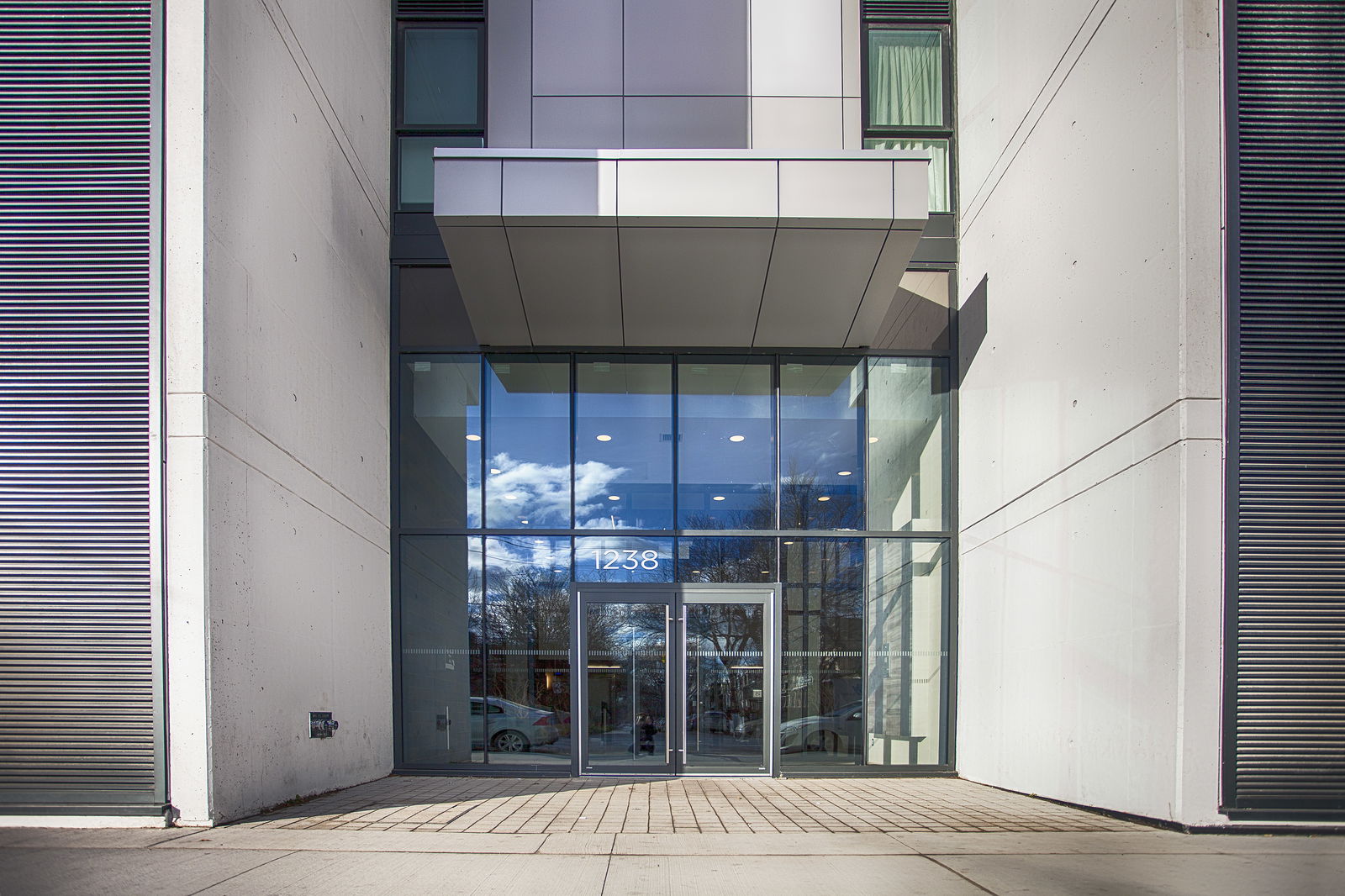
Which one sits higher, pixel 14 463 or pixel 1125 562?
pixel 14 463

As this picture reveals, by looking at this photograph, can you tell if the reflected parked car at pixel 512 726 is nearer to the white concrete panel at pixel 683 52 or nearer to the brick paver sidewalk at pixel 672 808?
the brick paver sidewalk at pixel 672 808

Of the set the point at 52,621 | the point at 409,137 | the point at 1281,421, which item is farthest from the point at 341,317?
the point at 1281,421

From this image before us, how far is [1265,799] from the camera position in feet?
22.5

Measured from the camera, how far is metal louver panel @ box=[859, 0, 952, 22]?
12.9 m

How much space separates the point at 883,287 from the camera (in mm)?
11211

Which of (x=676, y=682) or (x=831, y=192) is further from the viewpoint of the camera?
(x=676, y=682)

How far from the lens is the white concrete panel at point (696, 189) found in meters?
10.0

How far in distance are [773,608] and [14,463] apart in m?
8.02

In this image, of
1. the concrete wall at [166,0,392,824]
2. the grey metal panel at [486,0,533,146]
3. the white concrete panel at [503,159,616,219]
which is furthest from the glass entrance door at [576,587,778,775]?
the grey metal panel at [486,0,533,146]

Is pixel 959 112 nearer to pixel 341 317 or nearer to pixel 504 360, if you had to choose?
pixel 504 360

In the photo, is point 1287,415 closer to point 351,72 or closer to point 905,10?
point 905,10

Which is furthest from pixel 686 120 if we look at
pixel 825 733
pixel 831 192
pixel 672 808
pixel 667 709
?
pixel 672 808

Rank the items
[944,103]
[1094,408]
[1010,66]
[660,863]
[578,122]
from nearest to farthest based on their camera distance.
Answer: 1. [660,863]
2. [1094,408]
3. [1010,66]
4. [578,122]
5. [944,103]

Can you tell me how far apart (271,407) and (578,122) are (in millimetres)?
6027
